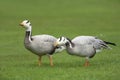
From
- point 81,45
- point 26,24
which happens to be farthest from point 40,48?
point 81,45

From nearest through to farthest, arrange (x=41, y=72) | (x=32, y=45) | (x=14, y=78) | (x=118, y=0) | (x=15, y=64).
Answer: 1. (x=14, y=78)
2. (x=41, y=72)
3. (x=32, y=45)
4. (x=15, y=64)
5. (x=118, y=0)

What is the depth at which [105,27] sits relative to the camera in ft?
131

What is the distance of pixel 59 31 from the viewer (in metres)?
36.7

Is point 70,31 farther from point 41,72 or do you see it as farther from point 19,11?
point 41,72

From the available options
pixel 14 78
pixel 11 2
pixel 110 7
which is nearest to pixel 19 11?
pixel 11 2

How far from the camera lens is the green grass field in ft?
53.8

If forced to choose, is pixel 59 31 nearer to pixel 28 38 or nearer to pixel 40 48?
pixel 28 38

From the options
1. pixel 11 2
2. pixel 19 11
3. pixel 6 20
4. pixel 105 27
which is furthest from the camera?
pixel 11 2

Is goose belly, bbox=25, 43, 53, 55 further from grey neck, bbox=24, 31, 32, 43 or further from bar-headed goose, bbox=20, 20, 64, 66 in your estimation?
grey neck, bbox=24, 31, 32, 43

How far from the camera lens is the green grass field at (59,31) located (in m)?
16.4

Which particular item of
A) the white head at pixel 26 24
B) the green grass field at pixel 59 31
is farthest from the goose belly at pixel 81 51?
the white head at pixel 26 24

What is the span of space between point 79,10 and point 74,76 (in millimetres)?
37628

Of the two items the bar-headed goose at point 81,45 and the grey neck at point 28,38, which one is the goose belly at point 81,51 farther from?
the grey neck at point 28,38

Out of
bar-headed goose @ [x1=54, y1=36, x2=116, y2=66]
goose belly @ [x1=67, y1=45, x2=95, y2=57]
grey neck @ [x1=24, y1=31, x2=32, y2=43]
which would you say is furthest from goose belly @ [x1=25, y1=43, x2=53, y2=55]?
goose belly @ [x1=67, y1=45, x2=95, y2=57]
